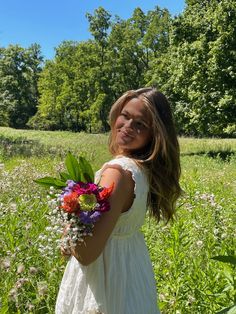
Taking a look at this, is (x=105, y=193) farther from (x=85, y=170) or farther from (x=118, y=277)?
(x=118, y=277)

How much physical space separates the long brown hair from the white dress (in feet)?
0.41

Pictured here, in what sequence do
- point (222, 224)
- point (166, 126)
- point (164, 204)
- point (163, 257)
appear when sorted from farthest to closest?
1. point (222, 224)
2. point (163, 257)
3. point (164, 204)
4. point (166, 126)

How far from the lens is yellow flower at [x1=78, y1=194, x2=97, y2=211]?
172 centimetres

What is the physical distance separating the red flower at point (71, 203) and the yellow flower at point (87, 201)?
0.02 meters

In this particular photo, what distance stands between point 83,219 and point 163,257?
2492 millimetres

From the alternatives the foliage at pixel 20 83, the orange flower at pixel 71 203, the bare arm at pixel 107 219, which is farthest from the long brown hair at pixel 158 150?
the foliage at pixel 20 83

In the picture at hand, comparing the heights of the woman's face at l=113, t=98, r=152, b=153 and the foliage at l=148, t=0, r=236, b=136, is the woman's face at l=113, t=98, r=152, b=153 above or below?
below

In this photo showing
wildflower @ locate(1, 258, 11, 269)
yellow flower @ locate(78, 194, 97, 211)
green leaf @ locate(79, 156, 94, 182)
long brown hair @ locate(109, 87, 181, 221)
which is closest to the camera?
yellow flower @ locate(78, 194, 97, 211)

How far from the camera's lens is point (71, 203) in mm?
1728

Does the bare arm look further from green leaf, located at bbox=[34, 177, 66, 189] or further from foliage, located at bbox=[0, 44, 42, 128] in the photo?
foliage, located at bbox=[0, 44, 42, 128]

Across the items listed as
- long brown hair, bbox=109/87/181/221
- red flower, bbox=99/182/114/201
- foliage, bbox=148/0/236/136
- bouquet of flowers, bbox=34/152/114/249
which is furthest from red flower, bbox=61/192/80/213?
foliage, bbox=148/0/236/136

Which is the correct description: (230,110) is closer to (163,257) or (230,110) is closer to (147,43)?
(163,257)

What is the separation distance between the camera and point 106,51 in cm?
5550

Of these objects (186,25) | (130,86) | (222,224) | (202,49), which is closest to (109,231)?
(222,224)
